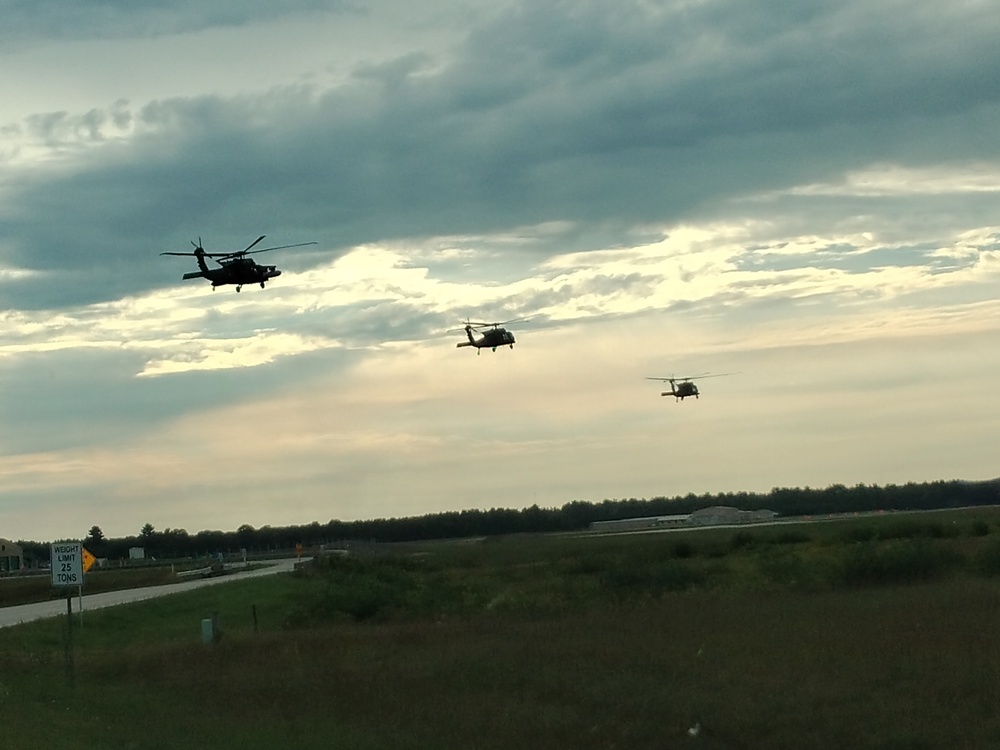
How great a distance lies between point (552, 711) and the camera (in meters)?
19.0

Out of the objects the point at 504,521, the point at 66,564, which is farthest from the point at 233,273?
the point at 504,521

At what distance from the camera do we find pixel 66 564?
26703 millimetres

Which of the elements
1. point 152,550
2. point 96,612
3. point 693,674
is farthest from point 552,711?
point 152,550

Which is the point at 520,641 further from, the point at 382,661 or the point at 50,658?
the point at 50,658

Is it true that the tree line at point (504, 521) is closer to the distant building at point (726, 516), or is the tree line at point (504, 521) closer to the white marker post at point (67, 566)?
the distant building at point (726, 516)

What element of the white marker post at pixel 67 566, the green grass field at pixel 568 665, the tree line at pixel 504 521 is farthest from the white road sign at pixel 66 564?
the tree line at pixel 504 521

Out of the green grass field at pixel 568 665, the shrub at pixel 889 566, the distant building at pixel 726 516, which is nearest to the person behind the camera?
the green grass field at pixel 568 665

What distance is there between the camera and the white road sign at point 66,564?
87.0ft

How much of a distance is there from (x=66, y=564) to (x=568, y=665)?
33.9 ft

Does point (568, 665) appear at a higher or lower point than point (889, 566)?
lower

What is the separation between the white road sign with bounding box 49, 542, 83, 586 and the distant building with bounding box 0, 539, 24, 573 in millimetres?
125686

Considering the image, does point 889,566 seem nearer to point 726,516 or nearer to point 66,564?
point 66,564

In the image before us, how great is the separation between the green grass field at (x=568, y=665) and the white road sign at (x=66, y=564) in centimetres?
186

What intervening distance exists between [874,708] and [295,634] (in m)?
20.6
